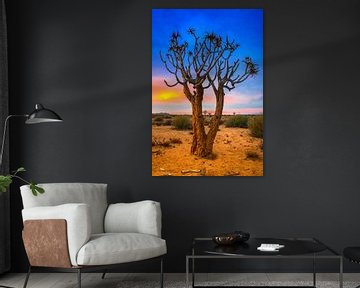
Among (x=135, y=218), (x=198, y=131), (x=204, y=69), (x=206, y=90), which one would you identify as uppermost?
(x=204, y=69)

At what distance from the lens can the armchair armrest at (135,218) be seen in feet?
14.4

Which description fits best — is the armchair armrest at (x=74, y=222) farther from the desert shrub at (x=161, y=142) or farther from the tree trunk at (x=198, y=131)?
the tree trunk at (x=198, y=131)

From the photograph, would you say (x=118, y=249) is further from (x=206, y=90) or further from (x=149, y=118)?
(x=206, y=90)

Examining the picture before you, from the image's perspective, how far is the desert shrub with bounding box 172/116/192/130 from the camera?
5.14 metres

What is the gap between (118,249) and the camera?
12.9 ft

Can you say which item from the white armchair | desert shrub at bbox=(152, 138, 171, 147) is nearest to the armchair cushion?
the white armchair

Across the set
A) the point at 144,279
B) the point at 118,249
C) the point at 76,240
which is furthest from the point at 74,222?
the point at 144,279

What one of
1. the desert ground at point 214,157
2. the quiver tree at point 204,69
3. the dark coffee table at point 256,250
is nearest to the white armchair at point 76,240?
the dark coffee table at point 256,250

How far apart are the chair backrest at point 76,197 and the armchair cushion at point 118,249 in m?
0.51

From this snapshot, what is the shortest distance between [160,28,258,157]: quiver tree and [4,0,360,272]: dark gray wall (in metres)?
0.25

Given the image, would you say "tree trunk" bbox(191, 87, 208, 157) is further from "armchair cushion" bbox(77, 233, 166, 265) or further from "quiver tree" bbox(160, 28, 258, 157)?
"armchair cushion" bbox(77, 233, 166, 265)

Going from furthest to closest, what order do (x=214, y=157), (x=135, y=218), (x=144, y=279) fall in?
(x=214, y=157), (x=144, y=279), (x=135, y=218)

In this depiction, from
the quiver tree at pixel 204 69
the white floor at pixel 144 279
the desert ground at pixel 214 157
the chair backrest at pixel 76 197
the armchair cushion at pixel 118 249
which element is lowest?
→ the white floor at pixel 144 279

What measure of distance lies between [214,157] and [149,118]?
691mm
